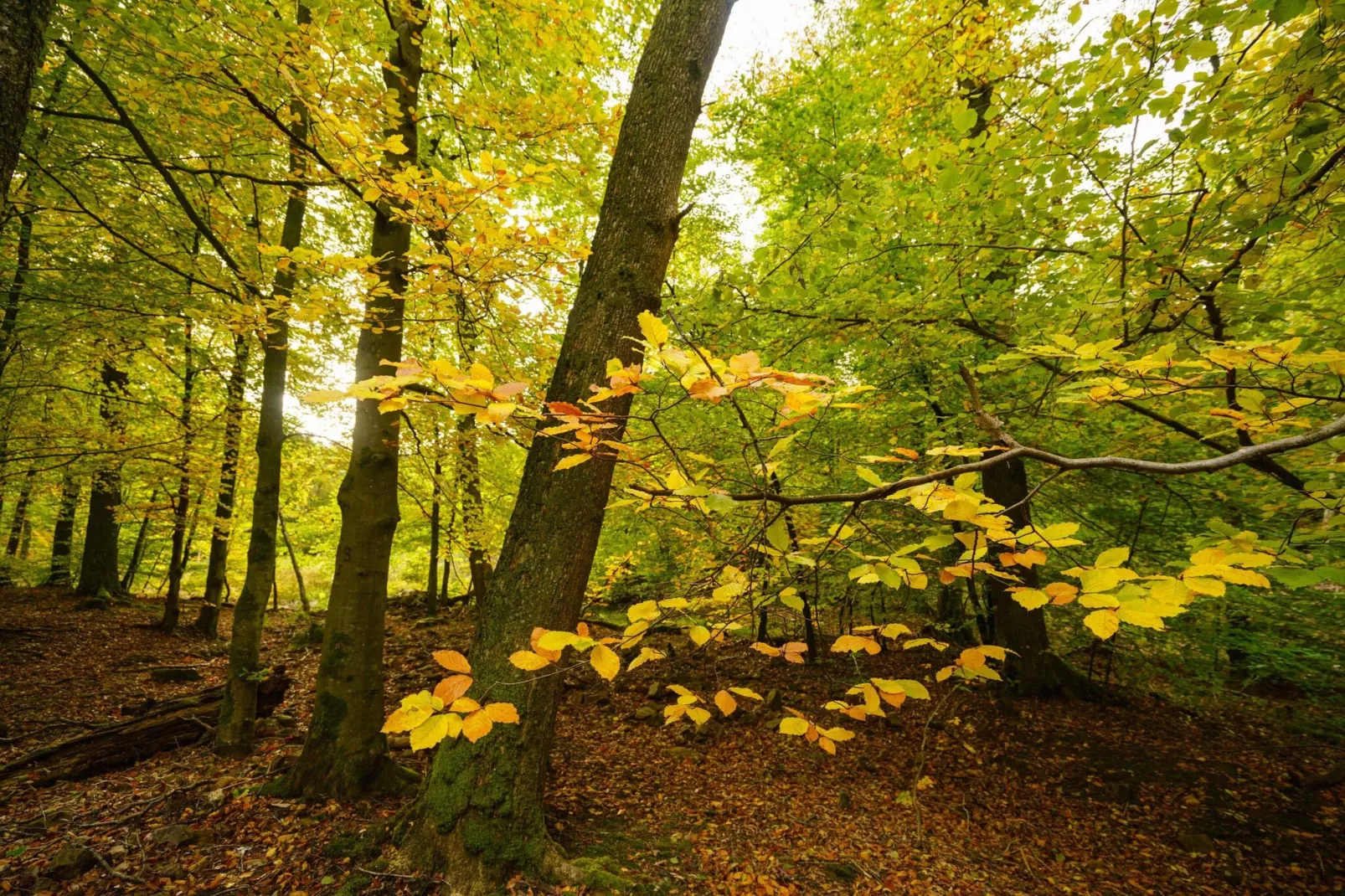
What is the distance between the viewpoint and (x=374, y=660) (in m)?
3.93

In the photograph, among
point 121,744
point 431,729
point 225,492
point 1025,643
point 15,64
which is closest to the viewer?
point 431,729

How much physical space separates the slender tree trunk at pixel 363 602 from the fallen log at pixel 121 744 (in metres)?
2.04

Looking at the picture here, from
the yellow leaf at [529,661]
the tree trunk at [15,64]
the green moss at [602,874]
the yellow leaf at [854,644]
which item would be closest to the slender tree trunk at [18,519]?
the tree trunk at [15,64]

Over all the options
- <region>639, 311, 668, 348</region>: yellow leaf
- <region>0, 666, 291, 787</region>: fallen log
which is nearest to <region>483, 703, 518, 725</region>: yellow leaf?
<region>639, 311, 668, 348</region>: yellow leaf

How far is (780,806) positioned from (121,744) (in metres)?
5.85

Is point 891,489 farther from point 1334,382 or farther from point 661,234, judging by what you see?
point 1334,382

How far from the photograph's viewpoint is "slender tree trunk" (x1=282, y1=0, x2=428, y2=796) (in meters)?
3.71

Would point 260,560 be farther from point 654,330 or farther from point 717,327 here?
point 654,330

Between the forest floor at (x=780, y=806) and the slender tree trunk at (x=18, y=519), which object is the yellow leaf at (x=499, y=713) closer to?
the forest floor at (x=780, y=806)

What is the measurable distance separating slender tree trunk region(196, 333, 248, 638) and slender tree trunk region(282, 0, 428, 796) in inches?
244

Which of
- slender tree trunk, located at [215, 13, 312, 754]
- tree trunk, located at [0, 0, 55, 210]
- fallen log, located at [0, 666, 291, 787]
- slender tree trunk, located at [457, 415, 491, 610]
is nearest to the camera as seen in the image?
tree trunk, located at [0, 0, 55, 210]

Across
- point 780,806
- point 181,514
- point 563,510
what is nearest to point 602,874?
point 563,510

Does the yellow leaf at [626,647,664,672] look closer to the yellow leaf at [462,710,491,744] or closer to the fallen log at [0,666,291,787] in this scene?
the yellow leaf at [462,710,491,744]

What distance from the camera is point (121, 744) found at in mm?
4414
